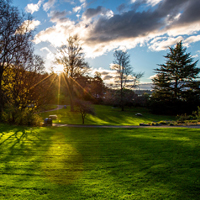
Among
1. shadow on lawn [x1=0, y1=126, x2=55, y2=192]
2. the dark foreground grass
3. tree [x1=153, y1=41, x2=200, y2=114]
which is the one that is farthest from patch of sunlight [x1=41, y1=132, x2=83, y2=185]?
tree [x1=153, y1=41, x2=200, y2=114]

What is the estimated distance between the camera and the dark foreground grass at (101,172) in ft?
9.94

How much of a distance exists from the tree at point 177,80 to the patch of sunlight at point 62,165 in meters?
32.7

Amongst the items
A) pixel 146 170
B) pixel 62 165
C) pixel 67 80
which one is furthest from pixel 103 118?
pixel 146 170

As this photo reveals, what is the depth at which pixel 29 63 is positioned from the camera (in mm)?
14391

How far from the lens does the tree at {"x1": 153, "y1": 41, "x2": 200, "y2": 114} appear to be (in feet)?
112

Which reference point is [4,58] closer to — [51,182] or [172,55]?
[51,182]

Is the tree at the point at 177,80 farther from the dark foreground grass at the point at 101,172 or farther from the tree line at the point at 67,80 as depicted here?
the dark foreground grass at the point at 101,172

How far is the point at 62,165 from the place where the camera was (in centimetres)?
441

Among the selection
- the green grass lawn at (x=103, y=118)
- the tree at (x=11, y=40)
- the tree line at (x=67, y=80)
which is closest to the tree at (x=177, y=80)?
the tree line at (x=67, y=80)

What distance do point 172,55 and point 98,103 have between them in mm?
23424

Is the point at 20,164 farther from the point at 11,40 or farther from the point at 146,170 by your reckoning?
the point at 11,40

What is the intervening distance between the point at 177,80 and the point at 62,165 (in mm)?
37051

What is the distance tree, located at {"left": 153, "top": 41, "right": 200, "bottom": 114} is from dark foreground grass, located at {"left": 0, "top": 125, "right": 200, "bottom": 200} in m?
31.5

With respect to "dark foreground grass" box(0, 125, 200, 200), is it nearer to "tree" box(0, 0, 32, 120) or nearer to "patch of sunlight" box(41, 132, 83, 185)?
"patch of sunlight" box(41, 132, 83, 185)
